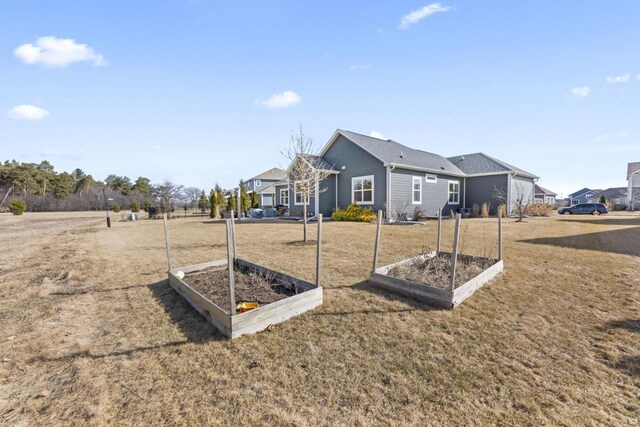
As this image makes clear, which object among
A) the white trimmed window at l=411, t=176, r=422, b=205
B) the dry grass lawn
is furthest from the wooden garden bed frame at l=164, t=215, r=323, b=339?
the white trimmed window at l=411, t=176, r=422, b=205

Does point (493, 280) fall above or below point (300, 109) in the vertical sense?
below

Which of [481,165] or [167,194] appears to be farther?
[167,194]

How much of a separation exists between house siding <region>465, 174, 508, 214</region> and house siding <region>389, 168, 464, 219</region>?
169cm

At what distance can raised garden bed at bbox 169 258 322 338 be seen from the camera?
10.5ft

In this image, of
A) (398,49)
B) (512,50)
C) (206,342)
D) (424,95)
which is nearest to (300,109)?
(398,49)

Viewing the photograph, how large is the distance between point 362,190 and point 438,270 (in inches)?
495

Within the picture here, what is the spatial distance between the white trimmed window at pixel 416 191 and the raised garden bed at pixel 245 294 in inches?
557

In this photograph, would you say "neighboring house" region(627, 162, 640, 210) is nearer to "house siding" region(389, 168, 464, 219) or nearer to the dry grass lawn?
"house siding" region(389, 168, 464, 219)

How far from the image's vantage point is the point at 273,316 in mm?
3416

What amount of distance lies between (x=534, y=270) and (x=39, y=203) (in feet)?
201

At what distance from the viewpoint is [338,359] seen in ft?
8.93

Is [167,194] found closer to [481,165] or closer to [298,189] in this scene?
[298,189]

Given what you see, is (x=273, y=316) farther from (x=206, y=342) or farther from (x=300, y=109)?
(x=300, y=109)

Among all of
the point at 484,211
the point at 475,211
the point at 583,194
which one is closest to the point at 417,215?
the point at 484,211
